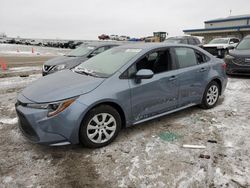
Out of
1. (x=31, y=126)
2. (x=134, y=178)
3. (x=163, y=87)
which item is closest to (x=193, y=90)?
(x=163, y=87)

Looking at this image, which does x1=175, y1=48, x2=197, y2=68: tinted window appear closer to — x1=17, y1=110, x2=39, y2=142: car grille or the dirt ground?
the dirt ground

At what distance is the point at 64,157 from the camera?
3.43 metres

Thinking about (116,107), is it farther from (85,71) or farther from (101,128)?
(85,71)

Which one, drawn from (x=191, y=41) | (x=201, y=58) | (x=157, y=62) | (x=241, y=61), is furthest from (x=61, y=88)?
(x=191, y=41)

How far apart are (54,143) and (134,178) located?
4.10ft

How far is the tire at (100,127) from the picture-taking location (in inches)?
135

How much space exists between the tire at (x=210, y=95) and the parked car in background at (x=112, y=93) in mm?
54

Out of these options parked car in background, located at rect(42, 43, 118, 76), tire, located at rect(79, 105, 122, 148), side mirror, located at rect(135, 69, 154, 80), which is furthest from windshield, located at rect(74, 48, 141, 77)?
parked car in background, located at rect(42, 43, 118, 76)

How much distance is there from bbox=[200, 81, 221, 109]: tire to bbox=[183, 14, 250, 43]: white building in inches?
1371

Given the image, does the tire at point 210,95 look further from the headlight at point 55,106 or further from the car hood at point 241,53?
the car hood at point 241,53

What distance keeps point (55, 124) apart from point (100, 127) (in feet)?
2.29

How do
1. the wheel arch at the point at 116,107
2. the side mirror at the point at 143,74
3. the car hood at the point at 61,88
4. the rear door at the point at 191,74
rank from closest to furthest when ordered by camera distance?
the car hood at the point at 61,88 → the wheel arch at the point at 116,107 → the side mirror at the point at 143,74 → the rear door at the point at 191,74

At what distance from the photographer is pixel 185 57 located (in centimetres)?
481

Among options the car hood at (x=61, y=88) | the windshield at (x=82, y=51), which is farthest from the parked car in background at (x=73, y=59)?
the car hood at (x=61, y=88)
